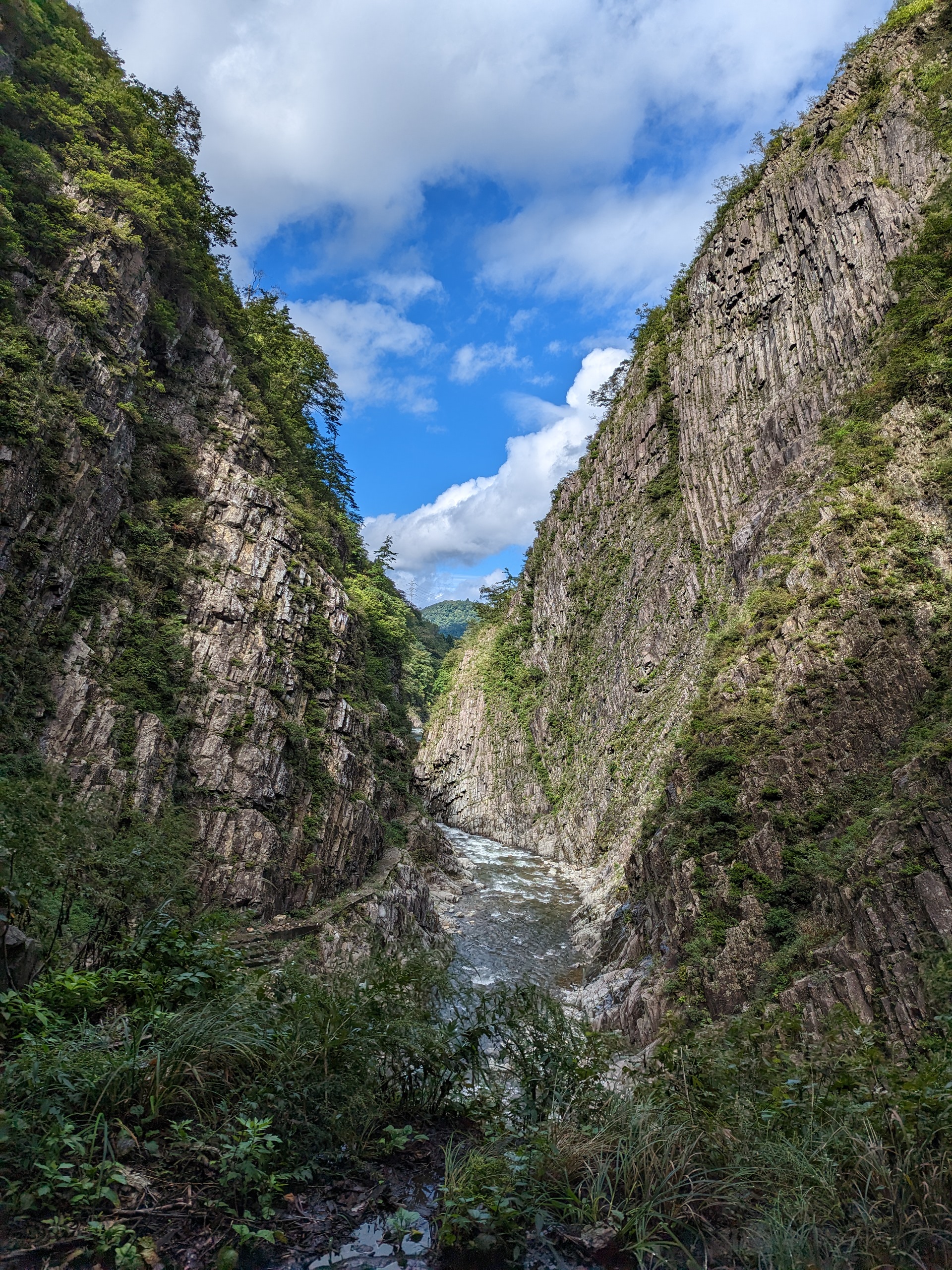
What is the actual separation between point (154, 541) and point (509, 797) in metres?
30.9

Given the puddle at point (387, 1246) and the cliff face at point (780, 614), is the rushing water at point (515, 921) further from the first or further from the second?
the puddle at point (387, 1246)

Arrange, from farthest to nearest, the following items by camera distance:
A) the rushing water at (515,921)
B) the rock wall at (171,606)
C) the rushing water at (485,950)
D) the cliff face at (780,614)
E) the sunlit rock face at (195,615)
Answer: the rushing water at (515,921), the sunlit rock face at (195,615), the rock wall at (171,606), the cliff face at (780,614), the rushing water at (485,950)

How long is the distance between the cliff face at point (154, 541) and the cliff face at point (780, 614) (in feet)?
35.9

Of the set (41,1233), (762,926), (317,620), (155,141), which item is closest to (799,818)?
(762,926)

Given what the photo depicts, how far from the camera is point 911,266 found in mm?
Result: 19062

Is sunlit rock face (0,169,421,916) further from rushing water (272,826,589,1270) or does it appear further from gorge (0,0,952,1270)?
rushing water (272,826,589,1270)

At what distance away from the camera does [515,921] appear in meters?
24.0

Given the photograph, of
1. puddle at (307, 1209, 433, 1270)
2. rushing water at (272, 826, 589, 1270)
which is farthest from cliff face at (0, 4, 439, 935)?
puddle at (307, 1209, 433, 1270)

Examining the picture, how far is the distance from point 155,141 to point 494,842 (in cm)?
4157

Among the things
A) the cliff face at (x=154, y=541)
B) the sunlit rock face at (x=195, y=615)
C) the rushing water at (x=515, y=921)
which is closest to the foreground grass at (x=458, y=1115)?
the cliff face at (x=154, y=541)

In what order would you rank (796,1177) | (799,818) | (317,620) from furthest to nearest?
(317,620) → (799,818) → (796,1177)

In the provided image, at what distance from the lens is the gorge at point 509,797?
330 centimetres

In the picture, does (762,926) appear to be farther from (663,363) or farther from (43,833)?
(663,363)

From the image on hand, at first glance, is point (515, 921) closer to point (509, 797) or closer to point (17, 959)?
point (509, 797)
